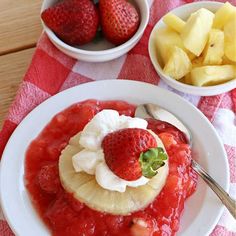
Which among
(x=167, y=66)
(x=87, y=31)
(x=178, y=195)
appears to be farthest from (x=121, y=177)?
(x=87, y=31)

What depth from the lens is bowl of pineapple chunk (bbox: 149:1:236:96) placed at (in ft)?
5.01

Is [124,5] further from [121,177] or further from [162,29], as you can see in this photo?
[121,177]

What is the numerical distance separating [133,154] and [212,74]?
39 cm

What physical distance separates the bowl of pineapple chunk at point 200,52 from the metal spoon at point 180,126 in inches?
3.6

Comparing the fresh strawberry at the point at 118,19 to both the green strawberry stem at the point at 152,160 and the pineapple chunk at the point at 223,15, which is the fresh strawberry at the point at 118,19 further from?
the green strawberry stem at the point at 152,160

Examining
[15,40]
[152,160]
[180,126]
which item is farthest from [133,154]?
[15,40]

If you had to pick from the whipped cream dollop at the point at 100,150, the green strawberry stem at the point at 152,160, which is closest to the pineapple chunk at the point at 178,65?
the whipped cream dollop at the point at 100,150

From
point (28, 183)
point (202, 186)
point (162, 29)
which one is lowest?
point (28, 183)

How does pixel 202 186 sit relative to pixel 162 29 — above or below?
below

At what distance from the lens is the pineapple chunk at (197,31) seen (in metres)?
1.53

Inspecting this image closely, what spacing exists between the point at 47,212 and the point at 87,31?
52cm

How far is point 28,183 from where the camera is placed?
1.42m

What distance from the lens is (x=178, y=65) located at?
154 centimetres

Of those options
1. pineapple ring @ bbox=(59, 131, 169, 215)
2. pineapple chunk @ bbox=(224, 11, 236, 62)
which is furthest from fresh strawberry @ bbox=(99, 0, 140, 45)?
pineapple ring @ bbox=(59, 131, 169, 215)
